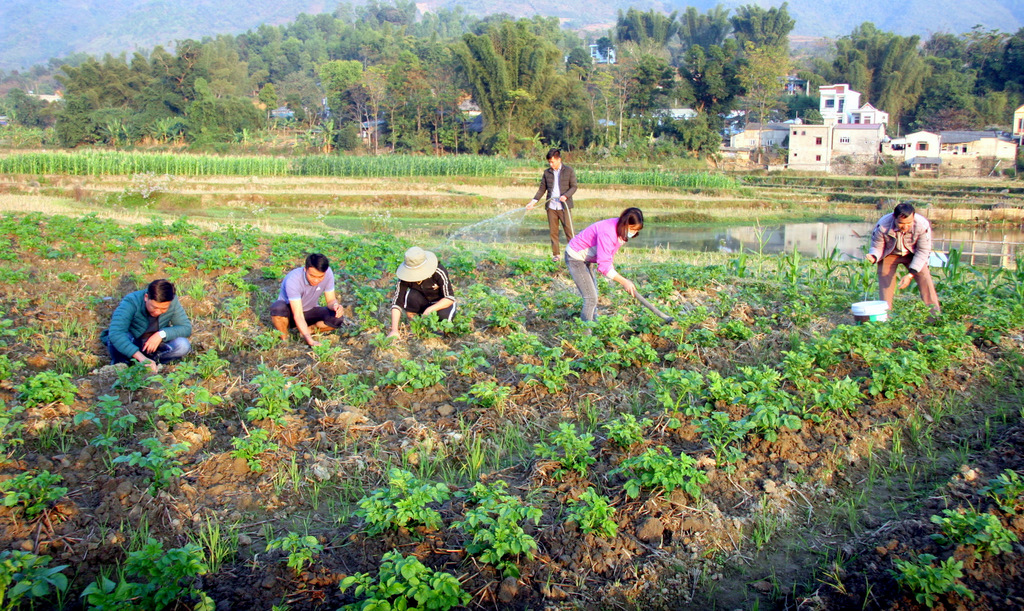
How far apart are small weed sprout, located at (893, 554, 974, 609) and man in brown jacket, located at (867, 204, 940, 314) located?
→ 14.4 feet

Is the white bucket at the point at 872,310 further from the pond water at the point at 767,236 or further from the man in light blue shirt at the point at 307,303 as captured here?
the pond water at the point at 767,236

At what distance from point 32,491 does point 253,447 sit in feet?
3.43

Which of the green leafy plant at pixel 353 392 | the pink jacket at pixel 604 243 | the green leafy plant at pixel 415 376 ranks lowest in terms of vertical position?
the green leafy plant at pixel 353 392

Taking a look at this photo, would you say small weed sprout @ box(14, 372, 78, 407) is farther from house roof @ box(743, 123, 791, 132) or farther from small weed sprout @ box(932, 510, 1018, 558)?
house roof @ box(743, 123, 791, 132)

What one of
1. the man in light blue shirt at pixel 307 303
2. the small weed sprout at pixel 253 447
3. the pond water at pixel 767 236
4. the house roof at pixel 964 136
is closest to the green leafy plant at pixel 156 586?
the small weed sprout at pixel 253 447

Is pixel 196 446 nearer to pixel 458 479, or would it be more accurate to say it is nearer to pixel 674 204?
pixel 458 479

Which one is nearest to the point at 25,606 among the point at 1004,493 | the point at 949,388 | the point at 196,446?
the point at 196,446

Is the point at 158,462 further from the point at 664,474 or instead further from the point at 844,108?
the point at 844,108

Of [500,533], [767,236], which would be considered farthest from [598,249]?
[767,236]

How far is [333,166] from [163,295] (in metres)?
26.9

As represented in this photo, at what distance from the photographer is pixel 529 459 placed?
417 centimetres

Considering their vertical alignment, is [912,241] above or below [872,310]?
above

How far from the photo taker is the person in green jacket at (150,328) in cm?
529

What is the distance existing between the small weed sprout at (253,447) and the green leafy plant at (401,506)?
985 millimetres
